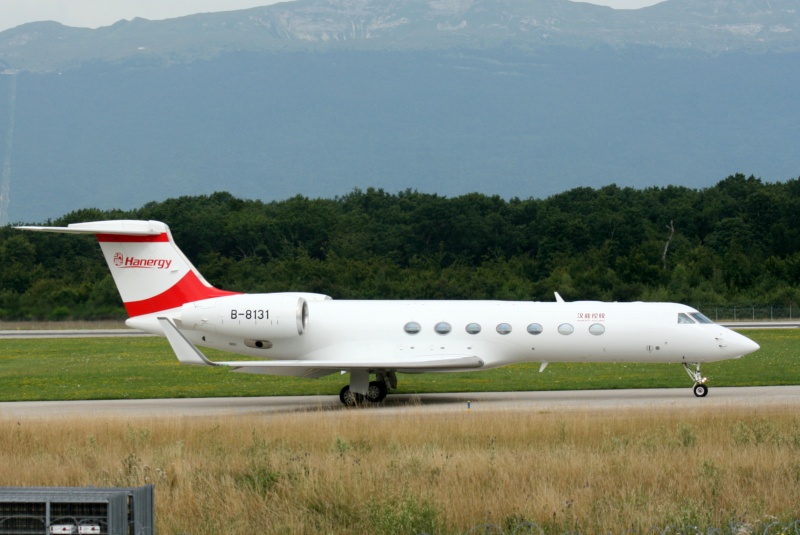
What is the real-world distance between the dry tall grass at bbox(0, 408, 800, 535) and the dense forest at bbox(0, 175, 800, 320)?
118 ft

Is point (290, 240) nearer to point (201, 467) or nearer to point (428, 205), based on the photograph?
point (428, 205)

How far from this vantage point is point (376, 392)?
2395 centimetres

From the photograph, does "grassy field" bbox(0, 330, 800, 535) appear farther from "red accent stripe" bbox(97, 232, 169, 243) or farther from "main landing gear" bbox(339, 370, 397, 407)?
"red accent stripe" bbox(97, 232, 169, 243)

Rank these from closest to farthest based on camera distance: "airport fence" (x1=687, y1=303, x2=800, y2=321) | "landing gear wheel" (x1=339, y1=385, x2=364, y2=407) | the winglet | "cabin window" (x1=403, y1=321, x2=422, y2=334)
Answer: the winglet < "landing gear wheel" (x1=339, y1=385, x2=364, y2=407) < "cabin window" (x1=403, y1=321, x2=422, y2=334) < "airport fence" (x1=687, y1=303, x2=800, y2=321)

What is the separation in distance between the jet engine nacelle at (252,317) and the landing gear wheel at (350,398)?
1685 mm

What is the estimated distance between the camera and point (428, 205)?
3401 inches

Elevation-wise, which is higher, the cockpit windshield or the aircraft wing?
the cockpit windshield

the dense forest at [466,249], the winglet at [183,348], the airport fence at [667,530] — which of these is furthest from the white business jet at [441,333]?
the dense forest at [466,249]

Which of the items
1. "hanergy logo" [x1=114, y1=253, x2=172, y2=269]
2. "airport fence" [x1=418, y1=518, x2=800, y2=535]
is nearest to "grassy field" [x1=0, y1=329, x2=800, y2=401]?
"hanergy logo" [x1=114, y1=253, x2=172, y2=269]

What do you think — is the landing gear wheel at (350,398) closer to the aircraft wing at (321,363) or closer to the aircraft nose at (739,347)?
the aircraft wing at (321,363)

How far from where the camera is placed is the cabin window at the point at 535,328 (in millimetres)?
23797

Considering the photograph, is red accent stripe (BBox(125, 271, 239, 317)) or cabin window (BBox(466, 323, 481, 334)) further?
red accent stripe (BBox(125, 271, 239, 317))

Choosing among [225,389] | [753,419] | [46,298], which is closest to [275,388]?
[225,389]

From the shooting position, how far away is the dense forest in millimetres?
59938
